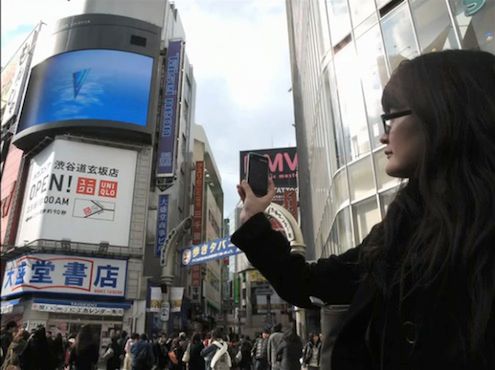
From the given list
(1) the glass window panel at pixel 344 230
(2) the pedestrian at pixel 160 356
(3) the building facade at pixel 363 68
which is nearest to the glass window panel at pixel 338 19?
(3) the building facade at pixel 363 68

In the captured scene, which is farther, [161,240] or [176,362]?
[161,240]

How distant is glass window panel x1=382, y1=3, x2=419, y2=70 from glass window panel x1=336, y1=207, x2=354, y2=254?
4.22m

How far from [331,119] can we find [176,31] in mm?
27326

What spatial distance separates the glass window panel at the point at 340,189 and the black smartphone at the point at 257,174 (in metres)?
10.5

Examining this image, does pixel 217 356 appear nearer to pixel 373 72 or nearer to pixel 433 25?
pixel 373 72

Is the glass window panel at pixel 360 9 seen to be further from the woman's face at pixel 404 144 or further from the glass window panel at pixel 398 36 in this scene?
the woman's face at pixel 404 144

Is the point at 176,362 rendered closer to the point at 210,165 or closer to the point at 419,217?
the point at 419,217

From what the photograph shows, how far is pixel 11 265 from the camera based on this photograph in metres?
25.1

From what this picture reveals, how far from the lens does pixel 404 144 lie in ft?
3.40

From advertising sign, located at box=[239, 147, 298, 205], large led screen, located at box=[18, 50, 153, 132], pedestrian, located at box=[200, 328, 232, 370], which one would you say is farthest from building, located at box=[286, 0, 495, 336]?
large led screen, located at box=[18, 50, 153, 132]

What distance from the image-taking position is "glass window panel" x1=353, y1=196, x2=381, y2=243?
10.4m

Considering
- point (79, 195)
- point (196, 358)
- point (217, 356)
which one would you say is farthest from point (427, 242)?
point (79, 195)

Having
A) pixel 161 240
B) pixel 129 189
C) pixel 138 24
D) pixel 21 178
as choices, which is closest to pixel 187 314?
pixel 161 240

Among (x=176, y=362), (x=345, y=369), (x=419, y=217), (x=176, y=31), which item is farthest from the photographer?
(x=176, y=31)
